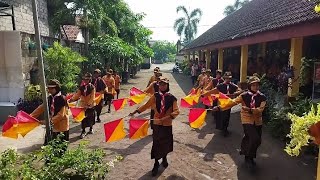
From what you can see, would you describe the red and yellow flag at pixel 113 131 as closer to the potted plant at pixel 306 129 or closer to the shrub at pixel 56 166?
the shrub at pixel 56 166

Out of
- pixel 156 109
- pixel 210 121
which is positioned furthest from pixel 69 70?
pixel 156 109

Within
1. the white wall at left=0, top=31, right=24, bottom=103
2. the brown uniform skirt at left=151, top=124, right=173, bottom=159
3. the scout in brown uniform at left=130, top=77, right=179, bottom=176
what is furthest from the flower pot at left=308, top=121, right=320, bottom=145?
the white wall at left=0, top=31, right=24, bottom=103

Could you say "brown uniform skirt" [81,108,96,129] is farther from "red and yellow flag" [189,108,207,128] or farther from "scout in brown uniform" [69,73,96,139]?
"red and yellow flag" [189,108,207,128]

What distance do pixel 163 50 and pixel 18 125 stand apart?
105 metres

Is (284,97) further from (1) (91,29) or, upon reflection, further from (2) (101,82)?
(1) (91,29)

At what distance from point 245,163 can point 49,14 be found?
13.8 meters

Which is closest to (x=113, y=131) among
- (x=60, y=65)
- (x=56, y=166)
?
(x=56, y=166)

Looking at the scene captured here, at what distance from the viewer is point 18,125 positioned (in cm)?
643

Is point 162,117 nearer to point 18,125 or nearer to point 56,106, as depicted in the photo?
point 56,106

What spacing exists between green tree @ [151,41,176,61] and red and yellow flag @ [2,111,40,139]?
101 m

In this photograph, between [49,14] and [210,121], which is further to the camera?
[49,14]

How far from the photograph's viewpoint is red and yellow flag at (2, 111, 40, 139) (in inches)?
253

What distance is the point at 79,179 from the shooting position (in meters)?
4.40

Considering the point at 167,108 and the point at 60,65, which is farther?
the point at 60,65
